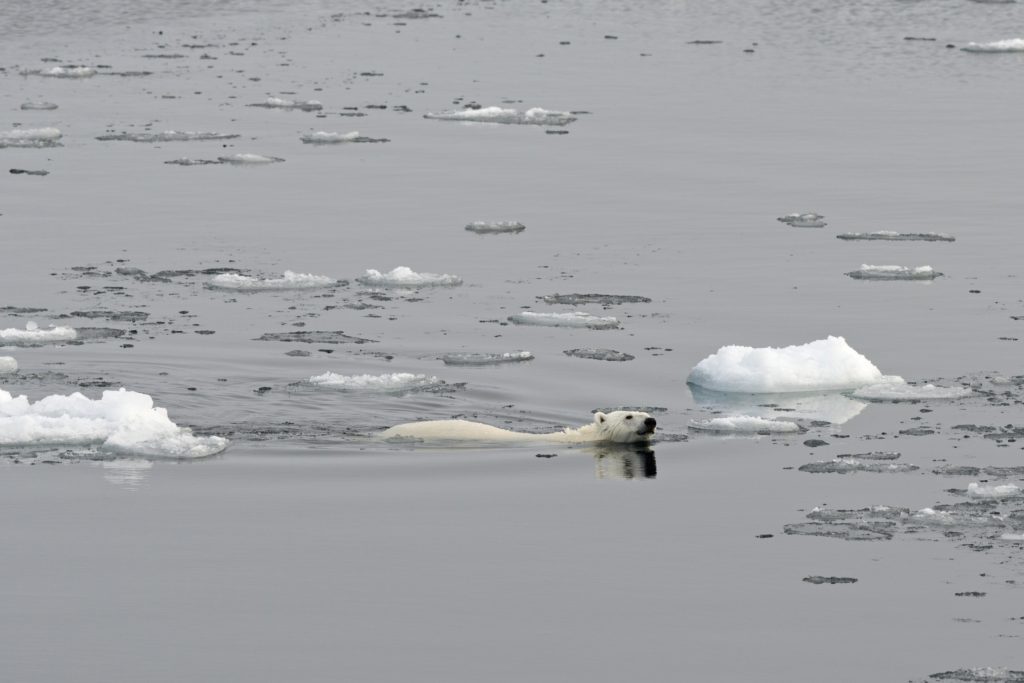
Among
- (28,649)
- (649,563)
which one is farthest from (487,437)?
(28,649)

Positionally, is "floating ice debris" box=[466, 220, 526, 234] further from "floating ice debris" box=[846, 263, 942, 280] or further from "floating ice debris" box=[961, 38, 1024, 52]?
"floating ice debris" box=[961, 38, 1024, 52]

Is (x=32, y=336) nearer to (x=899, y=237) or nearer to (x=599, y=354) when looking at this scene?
(x=599, y=354)

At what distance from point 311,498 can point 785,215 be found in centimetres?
973

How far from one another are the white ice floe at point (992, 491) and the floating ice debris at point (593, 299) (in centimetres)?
591

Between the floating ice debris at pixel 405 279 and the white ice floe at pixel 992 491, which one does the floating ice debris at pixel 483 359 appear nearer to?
the floating ice debris at pixel 405 279

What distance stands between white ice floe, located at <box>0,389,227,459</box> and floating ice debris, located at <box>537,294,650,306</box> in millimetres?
4580

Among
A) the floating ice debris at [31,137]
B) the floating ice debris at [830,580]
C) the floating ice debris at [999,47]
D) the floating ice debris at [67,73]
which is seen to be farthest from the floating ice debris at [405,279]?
the floating ice debris at [999,47]

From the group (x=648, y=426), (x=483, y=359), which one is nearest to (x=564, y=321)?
(x=483, y=359)

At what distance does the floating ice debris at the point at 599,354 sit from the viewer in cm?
1549

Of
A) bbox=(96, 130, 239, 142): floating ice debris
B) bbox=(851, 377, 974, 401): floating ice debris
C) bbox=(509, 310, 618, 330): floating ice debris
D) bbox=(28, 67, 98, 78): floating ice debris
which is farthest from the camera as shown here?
bbox=(28, 67, 98, 78): floating ice debris

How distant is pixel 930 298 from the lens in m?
17.4

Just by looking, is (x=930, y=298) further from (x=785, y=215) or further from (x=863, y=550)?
(x=863, y=550)

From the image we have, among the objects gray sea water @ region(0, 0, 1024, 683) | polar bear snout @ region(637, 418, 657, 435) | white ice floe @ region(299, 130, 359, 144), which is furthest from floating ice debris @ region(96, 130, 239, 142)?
polar bear snout @ region(637, 418, 657, 435)

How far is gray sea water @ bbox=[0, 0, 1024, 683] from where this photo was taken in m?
9.32
